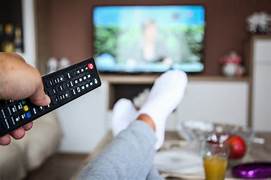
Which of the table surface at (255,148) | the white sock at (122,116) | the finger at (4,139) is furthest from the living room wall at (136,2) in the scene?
the finger at (4,139)

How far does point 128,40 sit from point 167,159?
2017 millimetres

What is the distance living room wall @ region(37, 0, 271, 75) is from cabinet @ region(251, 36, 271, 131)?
324 mm

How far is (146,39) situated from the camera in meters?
3.06

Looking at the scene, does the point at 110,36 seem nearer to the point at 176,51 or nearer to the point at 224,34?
the point at 176,51

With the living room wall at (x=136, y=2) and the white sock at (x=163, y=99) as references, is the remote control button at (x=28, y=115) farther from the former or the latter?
the living room wall at (x=136, y=2)

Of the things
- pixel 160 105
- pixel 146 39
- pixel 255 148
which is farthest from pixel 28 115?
pixel 146 39

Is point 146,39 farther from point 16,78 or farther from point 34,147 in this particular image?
point 16,78

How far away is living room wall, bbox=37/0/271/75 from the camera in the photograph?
302 centimetres

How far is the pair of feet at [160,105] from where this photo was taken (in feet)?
3.56

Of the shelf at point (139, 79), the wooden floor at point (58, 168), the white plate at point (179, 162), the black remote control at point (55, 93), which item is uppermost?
the black remote control at point (55, 93)

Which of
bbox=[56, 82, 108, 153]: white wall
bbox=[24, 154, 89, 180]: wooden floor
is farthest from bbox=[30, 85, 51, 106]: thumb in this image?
bbox=[56, 82, 108, 153]: white wall

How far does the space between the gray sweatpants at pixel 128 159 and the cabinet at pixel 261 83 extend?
203 cm

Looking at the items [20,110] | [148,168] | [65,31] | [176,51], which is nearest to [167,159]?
[148,168]

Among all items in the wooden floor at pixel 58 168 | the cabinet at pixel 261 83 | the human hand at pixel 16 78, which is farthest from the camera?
the cabinet at pixel 261 83
